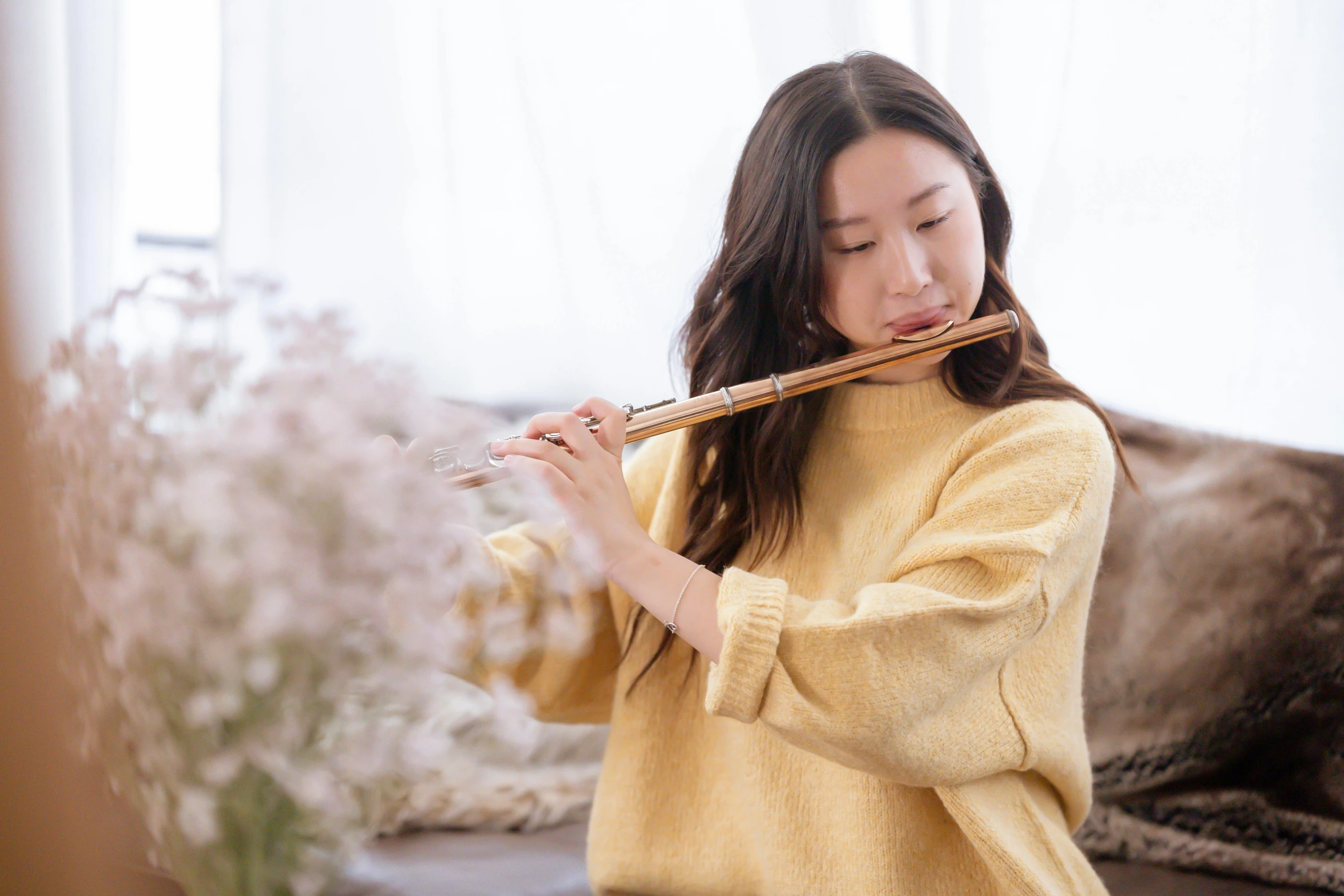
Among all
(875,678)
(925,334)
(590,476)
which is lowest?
(875,678)

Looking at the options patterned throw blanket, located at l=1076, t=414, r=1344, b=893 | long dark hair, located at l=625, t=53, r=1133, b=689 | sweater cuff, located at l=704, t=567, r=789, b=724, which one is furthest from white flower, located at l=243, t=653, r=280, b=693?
patterned throw blanket, located at l=1076, t=414, r=1344, b=893

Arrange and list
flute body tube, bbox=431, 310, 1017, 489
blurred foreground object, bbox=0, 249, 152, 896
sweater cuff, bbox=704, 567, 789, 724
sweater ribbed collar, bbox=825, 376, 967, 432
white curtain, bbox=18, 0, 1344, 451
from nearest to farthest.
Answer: blurred foreground object, bbox=0, 249, 152, 896, sweater cuff, bbox=704, 567, 789, 724, flute body tube, bbox=431, 310, 1017, 489, sweater ribbed collar, bbox=825, 376, 967, 432, white curtain, bbox=18, 0, 1344, 451

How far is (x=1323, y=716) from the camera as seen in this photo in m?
1.04

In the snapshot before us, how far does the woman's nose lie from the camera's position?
86 centimetres

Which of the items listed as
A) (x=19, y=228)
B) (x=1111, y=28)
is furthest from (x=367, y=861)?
(x=1111, y=28)

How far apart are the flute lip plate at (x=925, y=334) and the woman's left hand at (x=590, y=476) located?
251 mm

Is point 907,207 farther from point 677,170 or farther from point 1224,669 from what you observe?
point 677,170

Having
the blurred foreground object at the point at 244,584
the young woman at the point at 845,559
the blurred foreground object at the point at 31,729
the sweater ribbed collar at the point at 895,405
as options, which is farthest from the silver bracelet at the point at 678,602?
the blurred foreground object at the point at 31,729

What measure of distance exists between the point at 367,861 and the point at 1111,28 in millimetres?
1405

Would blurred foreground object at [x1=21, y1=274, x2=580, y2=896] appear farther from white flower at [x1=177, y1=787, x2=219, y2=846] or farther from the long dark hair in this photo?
the long dark hair

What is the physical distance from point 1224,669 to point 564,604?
68 centimetres

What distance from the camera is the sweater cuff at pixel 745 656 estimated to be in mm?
736

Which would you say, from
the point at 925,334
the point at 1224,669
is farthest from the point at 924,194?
the point at 1224,669

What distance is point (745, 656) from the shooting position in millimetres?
737
